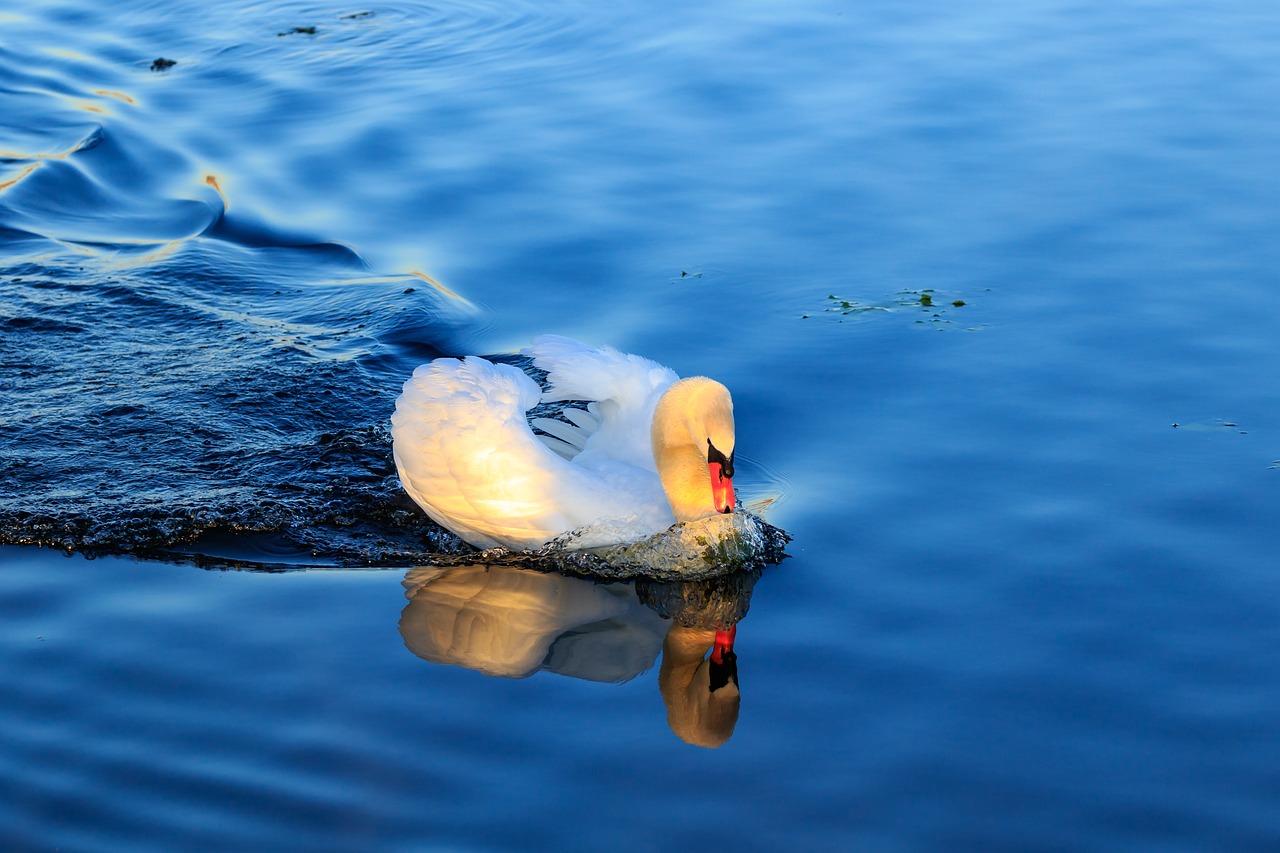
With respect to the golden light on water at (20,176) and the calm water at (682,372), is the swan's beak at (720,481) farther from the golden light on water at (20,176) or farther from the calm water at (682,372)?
the golden light on water at (20,176)

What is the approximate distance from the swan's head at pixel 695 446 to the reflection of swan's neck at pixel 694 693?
1.86 ft

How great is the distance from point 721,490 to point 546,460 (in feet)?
2.48

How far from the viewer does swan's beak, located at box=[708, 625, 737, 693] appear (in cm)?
539

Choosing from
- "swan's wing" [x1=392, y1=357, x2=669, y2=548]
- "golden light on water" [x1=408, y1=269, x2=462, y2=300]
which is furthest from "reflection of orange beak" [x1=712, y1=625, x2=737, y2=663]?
"golden light on water" [x1=408, y1=269, x2=462, y2=300]

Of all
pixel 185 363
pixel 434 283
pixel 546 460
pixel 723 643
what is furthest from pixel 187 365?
pixel 723 643

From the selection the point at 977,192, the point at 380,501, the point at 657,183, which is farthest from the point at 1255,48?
the point at 380,501

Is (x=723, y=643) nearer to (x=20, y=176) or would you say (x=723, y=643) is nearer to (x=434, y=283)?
(x=434, y=283)

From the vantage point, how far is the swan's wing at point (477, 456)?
6.09 metres

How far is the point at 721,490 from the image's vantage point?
19.4 ft

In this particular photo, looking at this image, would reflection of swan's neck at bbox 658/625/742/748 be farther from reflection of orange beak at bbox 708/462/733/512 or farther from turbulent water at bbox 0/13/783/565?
turbulent water at bbox 0/13/783/565

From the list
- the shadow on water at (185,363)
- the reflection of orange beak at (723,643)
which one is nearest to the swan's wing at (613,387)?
the shadow on water at (185,363)

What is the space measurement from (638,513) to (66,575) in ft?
7.71

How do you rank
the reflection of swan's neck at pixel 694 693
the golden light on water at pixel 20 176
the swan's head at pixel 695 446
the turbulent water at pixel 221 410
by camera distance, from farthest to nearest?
the golden light on water at pixel 20 176
the turbulent water at pixel 221 410
the swan's head at pixel 695 446
the reflection of swan's neck at pixel 694 693

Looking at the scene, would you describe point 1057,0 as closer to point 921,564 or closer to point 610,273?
point 610,273
